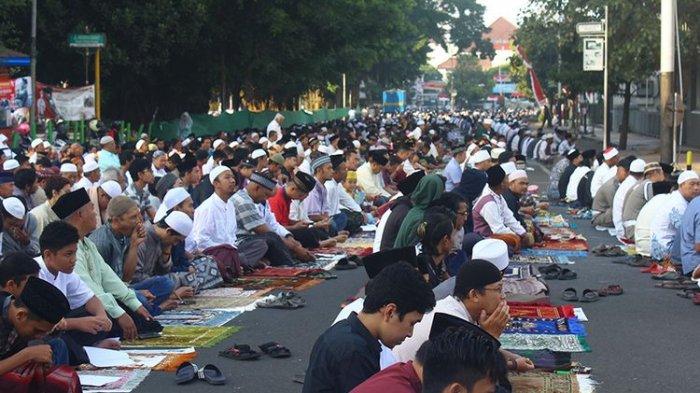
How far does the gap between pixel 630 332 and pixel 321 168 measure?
8272mm

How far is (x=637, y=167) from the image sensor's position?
1902 cm

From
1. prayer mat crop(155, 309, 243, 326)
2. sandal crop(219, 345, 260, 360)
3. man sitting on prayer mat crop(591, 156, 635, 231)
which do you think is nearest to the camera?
sandal crop(219, 345, 260, 360)

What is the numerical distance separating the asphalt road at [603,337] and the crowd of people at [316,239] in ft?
2.47

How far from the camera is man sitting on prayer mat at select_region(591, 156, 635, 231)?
66.4 ft

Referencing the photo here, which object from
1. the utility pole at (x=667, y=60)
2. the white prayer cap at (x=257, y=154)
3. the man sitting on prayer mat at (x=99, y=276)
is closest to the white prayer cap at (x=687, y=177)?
the man sitting on prayer mat at (x=99, y=276)

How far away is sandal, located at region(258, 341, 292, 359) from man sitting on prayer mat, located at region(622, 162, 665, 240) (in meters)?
8.53

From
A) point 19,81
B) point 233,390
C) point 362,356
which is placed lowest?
point 233,390

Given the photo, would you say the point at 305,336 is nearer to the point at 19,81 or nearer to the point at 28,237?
the point at 28,237

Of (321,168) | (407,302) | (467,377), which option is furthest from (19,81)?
(467,377)

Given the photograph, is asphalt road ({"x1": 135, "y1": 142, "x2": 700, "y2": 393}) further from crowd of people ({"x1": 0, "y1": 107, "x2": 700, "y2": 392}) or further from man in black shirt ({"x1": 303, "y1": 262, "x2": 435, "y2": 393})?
man in black shirt ({"x1": 303, "y1": 262, "x2": 435, "y2": 393})

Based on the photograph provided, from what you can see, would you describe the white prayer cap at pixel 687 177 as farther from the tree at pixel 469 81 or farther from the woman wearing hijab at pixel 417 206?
the tree at pixel 469 81

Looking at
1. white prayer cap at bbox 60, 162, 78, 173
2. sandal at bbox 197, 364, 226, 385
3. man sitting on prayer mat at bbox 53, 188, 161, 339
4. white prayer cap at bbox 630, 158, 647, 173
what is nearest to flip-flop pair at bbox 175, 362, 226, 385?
sandal at bbox 197, 364, 226, 385

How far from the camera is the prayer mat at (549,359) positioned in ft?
32.1

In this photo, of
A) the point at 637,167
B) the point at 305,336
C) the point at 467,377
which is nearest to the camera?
the point at 467,377
